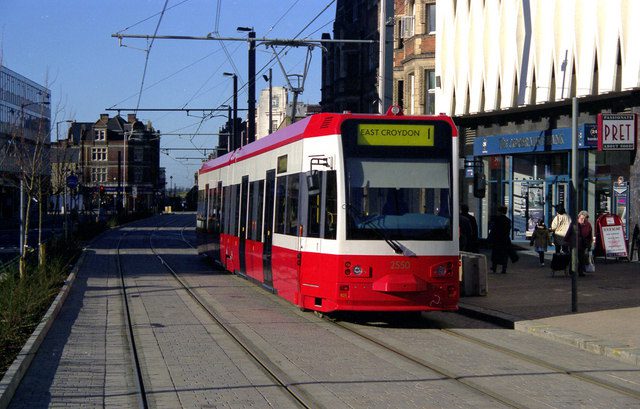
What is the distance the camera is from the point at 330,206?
14.2 meters

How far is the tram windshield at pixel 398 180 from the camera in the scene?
1415 cm

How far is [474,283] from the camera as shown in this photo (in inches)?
751

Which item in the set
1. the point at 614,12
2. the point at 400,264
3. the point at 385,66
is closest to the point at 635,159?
the point at 614,12

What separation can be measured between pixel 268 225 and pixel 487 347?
620 centimetres

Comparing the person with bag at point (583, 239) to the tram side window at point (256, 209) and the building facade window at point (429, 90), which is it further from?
the building facade window at point (429, 90)

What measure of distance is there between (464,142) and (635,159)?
1180cm

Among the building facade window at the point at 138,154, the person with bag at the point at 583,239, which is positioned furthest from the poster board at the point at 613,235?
the building facade window at the point at 138,154

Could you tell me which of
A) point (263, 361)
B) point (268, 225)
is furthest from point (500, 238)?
point (263, 361)

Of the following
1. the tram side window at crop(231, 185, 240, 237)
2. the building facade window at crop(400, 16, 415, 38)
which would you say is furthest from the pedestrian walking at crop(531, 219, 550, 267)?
the building facade window at crop(400, 16, 415, 38)

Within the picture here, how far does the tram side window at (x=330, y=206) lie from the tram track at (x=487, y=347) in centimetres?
144

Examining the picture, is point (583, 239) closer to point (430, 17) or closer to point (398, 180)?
point (398, 180)

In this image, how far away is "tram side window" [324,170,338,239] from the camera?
14156 millimetres

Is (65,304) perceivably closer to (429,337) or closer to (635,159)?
(429,337)

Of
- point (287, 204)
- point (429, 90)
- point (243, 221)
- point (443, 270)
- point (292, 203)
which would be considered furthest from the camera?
point (429, 90)
